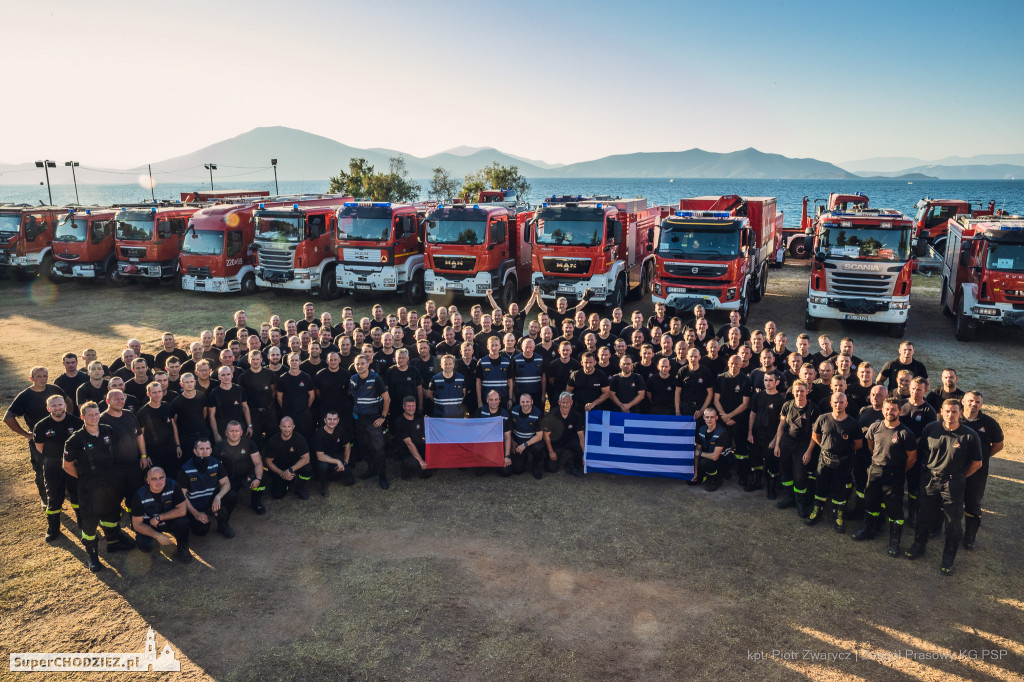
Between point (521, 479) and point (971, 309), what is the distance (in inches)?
493

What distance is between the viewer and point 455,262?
1869 centimetres

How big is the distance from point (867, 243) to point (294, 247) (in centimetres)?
1648

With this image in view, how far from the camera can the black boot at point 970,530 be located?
6961mm

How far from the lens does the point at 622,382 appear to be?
941 centimetres

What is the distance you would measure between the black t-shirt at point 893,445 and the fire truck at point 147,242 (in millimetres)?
23236

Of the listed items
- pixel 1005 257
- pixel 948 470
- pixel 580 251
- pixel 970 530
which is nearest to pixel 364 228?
pixel 580 251

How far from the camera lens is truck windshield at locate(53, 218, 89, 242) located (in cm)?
2414

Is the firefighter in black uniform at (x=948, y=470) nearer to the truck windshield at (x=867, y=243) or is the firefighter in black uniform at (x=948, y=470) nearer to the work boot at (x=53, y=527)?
the work boot at (x=53, y=527)

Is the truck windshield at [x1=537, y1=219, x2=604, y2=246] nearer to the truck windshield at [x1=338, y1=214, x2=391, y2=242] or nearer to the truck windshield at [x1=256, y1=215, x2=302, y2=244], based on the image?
the truck windshield at [x1=338, y1=214, x2=391, y2=242]

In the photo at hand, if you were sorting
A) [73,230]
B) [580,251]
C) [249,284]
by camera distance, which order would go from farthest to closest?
[73,230], [249,284], [580,251]

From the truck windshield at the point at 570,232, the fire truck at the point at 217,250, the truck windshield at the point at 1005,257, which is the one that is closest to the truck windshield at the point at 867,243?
the truck windshield at the point at 1005,257

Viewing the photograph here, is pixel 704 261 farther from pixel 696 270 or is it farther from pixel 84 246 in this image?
pixel 84 246

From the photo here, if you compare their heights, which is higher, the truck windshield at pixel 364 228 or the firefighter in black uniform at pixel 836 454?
the truck windshield at pixel 364 228

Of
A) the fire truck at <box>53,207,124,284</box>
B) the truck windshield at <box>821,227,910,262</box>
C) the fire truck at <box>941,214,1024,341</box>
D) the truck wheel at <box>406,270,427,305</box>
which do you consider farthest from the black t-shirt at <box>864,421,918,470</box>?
the fire truck at <box>53,207,124,284</box>
